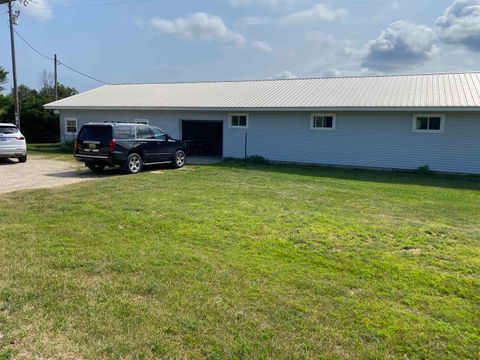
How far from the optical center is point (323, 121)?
1705 centimetres

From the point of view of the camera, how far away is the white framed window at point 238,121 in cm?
1891

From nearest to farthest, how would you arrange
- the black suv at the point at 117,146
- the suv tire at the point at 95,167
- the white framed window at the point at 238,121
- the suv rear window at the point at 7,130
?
the black suv at the point at 117,146 → the suv tire at the point at 95,167 → the suv rear window at the point at 7,130 → the white framed window at the point at 238,121

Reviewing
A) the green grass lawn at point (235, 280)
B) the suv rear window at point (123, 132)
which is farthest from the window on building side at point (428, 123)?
the suv rear window at point (123, 132)

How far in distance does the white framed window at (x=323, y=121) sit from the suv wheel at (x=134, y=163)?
7.80 m

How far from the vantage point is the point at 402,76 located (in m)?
19.8

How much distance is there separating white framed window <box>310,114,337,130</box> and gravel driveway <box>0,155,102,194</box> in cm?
945

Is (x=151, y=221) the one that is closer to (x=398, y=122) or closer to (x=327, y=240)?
(x=327, y=240)

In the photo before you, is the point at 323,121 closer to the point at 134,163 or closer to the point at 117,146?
the point at 134,163

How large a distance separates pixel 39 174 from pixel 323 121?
37.6 feet

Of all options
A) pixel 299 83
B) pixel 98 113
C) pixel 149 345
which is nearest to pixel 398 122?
pixel 299 83

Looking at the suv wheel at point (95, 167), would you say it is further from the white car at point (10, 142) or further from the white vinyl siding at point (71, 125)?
the white vinyl siding at point (71, 125)

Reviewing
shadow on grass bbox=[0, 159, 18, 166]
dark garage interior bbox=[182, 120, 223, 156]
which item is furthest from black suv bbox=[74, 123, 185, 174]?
dark garage interior bbox=[182, 120, 223, 156]

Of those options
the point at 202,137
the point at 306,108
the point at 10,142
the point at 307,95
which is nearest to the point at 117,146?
the point at 10,142

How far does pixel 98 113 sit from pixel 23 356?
22356 millimetres
